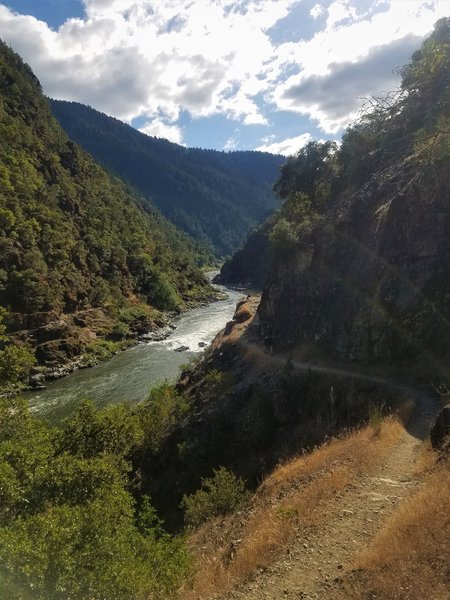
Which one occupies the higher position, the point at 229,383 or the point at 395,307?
the point at 395,307

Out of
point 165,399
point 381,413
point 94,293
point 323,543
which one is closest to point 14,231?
point 94,293

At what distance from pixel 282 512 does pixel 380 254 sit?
72.2ft

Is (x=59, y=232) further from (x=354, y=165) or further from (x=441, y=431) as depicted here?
(x=441, y=431)

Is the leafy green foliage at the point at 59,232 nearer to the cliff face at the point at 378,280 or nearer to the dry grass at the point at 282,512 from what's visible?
the cliff face at the point at 378,280

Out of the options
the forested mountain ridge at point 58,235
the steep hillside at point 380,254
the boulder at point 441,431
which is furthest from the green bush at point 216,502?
the forested mountain ridge at point 58,235

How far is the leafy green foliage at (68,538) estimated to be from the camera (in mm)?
9797

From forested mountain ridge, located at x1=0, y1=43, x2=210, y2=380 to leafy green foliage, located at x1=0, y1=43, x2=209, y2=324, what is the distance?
190 millimetres

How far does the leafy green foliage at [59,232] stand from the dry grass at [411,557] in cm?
6364

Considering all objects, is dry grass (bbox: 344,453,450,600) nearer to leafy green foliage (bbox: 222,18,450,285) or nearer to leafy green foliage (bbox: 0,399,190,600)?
leafy green foliage (bbox: 0,399,190,600)

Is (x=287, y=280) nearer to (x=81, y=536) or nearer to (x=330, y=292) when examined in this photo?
(x=330, y=292)

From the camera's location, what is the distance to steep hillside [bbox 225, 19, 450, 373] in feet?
86.0

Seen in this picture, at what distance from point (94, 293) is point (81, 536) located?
72.8 meters

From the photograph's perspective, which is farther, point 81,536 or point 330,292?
point 330,292

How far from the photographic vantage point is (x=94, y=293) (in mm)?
80688
